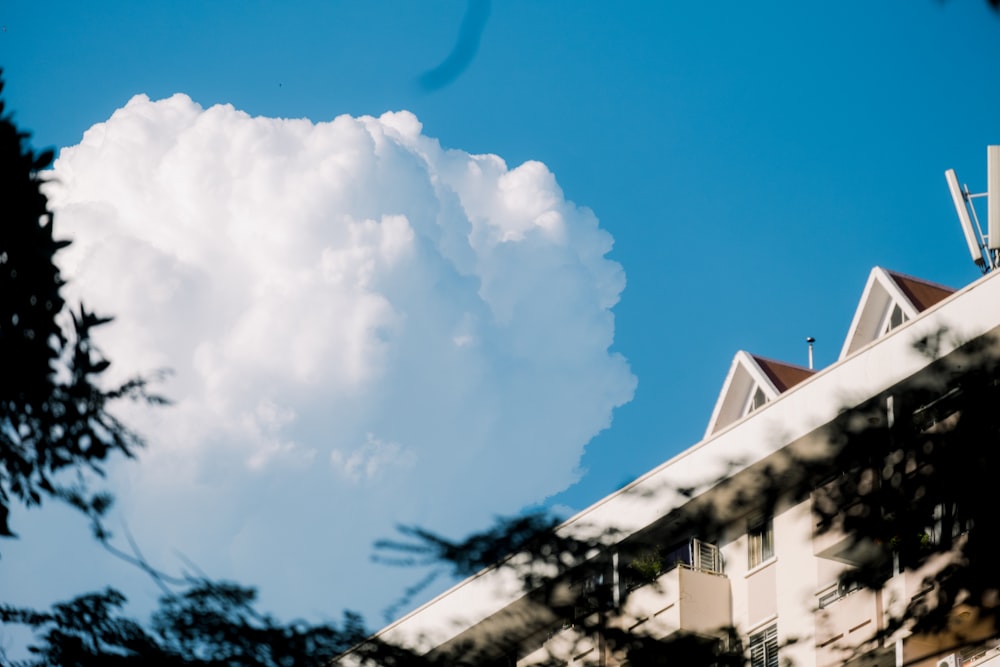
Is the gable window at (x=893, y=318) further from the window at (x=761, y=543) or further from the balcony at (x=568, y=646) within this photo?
the balcony at (x=568, y=646)

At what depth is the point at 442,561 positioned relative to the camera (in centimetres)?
824

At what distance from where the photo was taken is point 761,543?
2050 centimetres

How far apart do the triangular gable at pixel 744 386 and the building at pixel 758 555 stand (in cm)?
3

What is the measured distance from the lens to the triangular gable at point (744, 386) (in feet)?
78.8

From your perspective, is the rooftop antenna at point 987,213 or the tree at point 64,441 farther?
the rooftop antenna at point 987,213

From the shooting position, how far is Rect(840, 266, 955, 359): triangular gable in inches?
872

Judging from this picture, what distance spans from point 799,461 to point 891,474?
120cm

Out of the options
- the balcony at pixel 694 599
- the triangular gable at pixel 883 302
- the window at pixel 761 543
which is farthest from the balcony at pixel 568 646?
the triangular gable at pixel 883 302

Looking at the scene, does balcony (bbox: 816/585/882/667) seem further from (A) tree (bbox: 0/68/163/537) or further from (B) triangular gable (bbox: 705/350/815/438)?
(B) triangular gable (bbox: 705/350/815/438)

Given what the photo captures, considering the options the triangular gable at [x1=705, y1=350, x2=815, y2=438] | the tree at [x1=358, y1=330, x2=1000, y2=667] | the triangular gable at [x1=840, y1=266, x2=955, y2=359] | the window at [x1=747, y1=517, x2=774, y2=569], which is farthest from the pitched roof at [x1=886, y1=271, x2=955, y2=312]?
the tree at [x1=358, y1=330, x2=1000, y2=667]

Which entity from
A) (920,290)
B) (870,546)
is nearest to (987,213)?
(920,290)

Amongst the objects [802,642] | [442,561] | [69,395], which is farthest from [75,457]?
[802,642]

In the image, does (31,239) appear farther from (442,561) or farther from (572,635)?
(572,635)

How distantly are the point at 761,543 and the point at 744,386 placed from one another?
4368 mm
